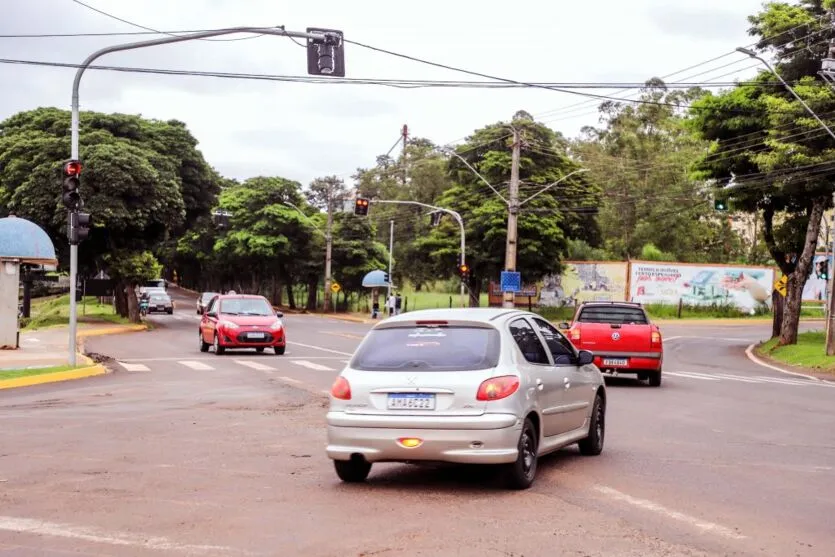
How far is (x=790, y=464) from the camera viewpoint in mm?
10367

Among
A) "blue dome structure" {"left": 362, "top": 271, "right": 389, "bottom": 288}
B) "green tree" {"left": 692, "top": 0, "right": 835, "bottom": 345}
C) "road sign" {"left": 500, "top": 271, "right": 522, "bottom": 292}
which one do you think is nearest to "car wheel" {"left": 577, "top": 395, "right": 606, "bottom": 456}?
"green tree" {"left": 692, "top": 0, "right": 835, "bottom": 345}

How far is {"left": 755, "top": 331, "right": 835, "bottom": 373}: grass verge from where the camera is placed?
29.6m

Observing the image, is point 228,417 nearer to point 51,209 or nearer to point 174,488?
point 174,488

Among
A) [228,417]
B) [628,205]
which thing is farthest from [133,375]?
[628,205]

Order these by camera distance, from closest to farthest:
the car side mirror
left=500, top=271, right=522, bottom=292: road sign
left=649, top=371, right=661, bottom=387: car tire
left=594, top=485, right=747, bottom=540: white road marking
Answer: left=594, top=485, right=747, bottom=540: white road marking
the car side mirror
left=649, top=371, right=661, bottom=387: car tire
left=500, top=271, right=522, bottom=292: road sign

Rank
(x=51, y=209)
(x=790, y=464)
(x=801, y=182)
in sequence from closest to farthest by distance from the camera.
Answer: (x=790, y=464) → (x=801, y=182) → (x=51, y=209)

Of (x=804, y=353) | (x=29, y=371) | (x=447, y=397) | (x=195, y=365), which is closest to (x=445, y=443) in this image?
(x=447, y=397)

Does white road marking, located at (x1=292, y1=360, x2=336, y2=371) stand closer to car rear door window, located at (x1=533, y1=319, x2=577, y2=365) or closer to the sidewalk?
the sidewalk

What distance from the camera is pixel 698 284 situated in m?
67.2

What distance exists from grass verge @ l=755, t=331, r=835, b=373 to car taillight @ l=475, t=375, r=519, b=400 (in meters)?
22.0

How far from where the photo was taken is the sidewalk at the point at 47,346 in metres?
22.8

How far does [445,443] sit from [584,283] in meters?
60.1

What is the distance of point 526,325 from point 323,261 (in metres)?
69.3

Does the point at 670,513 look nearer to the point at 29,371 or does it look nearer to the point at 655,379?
the point at 655,379
